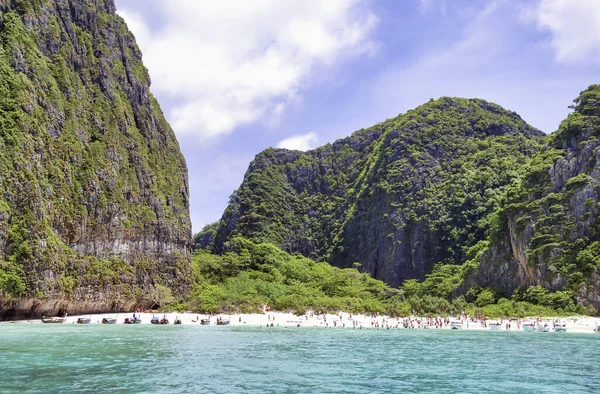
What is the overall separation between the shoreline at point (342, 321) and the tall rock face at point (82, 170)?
5.42 meters

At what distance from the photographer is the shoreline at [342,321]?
58625mm

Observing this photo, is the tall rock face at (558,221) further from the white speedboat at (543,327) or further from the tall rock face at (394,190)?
the tall rock face at (394,190)

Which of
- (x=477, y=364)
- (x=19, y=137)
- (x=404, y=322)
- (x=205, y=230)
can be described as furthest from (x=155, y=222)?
(x=205, y=230)

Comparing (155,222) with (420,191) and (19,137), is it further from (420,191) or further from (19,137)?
(420,191)

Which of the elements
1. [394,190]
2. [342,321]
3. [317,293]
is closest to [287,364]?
[342,321]

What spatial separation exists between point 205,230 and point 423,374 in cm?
16647

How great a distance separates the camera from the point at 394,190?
129875mm

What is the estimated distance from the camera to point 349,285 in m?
93.4

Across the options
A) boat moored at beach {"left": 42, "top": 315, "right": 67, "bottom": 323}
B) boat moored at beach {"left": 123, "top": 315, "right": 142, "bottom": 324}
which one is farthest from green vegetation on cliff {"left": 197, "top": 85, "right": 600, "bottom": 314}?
boat moored at beach {"left": 42, "top": 315, "right": 67, "bottom": 323}

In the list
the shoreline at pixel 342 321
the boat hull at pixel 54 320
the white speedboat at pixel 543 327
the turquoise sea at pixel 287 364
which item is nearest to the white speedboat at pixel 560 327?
the shoreline at pixel 342 321

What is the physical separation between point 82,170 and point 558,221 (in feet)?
213

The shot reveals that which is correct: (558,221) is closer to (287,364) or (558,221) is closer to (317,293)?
(317,293)

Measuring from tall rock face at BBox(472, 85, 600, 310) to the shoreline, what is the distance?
8.34 meters

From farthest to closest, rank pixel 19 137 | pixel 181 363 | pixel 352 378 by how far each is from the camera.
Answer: pixel 19 137
pixel 181 363
pixel 352 378
